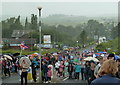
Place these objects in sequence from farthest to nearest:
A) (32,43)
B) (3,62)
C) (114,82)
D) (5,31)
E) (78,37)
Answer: (78,37)
(5,31)
(32,43)
(3,62)
(114,82)

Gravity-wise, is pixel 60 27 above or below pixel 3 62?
above

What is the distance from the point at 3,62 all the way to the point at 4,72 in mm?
757

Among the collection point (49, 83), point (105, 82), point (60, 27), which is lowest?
point (49, 83)

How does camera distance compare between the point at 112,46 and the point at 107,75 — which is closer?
the point at 107,75

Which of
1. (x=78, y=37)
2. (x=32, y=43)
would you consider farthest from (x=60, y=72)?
(x=78, y=37)

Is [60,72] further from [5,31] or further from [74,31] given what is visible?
[74,31]

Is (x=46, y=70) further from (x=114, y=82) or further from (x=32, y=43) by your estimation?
(x=32, y=43)

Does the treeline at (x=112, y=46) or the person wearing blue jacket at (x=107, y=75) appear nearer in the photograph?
the person wearing blue jacket at (x=107, y=75)

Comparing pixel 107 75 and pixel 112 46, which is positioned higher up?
pixel 107 75

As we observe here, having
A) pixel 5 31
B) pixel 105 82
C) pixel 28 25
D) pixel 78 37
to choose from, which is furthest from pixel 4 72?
pixel 78 37

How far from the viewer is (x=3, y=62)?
1933cm

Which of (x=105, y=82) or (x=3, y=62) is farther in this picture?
(x=3, y=62)

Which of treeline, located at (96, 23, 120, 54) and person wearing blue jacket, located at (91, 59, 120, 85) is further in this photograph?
treeline, located at (96, 23, 120, 54)

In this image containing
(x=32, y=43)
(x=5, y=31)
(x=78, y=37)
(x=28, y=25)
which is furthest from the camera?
(x=78, y=37)
